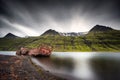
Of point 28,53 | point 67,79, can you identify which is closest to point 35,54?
point 28,53

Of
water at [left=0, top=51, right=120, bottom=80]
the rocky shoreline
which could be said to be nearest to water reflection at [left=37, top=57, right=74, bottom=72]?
water at [left=0, top=51, right=120, bottom=80]

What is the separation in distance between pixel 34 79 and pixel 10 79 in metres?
3.87

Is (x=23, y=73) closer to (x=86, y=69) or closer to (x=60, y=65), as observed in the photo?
(x=86, y=69)

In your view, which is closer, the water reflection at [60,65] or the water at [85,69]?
the water at [85,69]

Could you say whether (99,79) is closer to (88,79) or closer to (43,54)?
(88,79)

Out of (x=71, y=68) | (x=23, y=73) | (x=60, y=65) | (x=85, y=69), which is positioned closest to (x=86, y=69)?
(x=85, y=69)

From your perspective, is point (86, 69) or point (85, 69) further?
point (85, 69)

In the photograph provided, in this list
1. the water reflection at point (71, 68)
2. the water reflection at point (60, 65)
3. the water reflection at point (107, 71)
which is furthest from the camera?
the water reflection at point (60, 65)

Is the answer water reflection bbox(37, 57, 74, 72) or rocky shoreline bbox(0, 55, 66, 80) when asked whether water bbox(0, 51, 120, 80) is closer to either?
water reflection bbox(37, 57, 74, 72)

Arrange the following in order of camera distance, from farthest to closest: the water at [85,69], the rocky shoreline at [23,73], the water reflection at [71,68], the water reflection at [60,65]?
the water reflection at [60,65] → the water reflection at [71,68] → the water at [85,69] → the rocky shoreline at [23,73]

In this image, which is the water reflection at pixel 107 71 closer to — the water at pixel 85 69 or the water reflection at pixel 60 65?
the water at pixel 85 69

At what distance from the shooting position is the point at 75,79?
25875mm

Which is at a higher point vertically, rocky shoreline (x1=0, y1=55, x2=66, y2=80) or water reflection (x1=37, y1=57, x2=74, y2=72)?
rocky shoreline (x1=0, y1=55, x2=66, y2=80)

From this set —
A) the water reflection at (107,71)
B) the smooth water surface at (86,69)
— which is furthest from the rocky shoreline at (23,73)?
the water reflection at (107,71)
